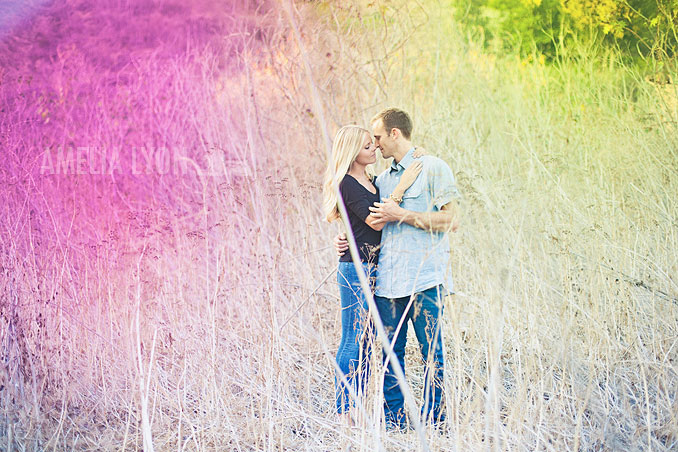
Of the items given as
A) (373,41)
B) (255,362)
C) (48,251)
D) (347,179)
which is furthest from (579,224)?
(48,251)

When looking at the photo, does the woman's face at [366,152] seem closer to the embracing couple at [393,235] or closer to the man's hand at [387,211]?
the embracing couple at [393,235]

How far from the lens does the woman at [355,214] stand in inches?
92.4

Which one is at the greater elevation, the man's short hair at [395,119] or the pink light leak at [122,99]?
the man's short hair at [395,119]

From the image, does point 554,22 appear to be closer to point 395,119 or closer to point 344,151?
point 395,119

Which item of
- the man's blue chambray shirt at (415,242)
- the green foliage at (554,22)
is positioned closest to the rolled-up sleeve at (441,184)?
the man's blue chambray shirt at (415,242)

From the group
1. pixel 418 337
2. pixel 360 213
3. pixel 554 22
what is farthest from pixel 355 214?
pixel 554 22

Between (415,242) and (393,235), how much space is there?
0.09m

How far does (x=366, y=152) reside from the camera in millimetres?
2387

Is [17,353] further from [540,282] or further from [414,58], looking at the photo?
[414,58]

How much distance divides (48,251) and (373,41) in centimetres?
311

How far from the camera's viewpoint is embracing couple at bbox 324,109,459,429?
2.28 meters

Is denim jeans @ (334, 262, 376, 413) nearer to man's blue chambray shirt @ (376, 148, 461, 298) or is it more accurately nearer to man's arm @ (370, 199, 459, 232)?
man's blue chambray shirt @ (376, 148, 461, 298)

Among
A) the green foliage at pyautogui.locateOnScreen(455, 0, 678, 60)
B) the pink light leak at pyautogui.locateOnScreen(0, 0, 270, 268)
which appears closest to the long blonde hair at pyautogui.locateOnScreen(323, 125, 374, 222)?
the pink light leak at pyautogui.locateOnScreen(0, 0, 270, 268)

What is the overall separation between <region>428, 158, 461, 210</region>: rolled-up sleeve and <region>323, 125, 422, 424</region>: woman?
6 centimetres
